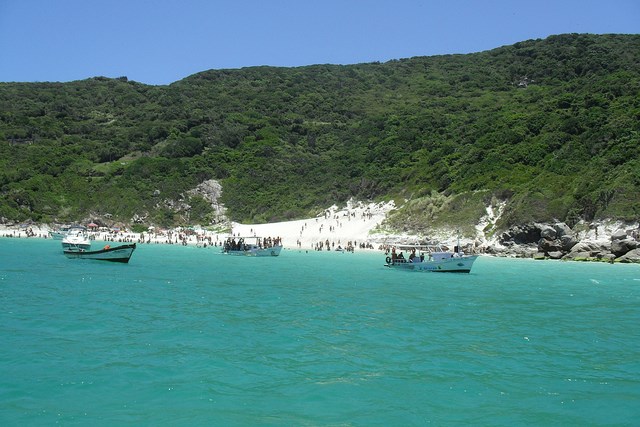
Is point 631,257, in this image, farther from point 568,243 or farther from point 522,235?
point 522,235

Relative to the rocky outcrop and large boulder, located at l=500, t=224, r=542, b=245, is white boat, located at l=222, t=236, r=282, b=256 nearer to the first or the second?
the rocky outcrop

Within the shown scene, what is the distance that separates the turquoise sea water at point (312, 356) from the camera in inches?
405

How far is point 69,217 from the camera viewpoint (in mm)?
83062

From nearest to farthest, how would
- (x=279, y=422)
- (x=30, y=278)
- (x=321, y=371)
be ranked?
(x=279, y=422) < (x=321, y=371) < (x=30, y=278)

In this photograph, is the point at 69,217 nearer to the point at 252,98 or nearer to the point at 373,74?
the point at 252,98

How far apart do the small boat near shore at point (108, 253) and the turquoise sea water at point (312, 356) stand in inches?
495

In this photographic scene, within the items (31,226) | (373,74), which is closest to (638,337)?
(31,226)

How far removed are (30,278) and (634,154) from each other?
50.3 meters

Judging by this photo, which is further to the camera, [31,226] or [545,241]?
[31,226]

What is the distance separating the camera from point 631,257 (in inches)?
1714

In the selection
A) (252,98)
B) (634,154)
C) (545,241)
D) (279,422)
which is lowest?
(279,422)

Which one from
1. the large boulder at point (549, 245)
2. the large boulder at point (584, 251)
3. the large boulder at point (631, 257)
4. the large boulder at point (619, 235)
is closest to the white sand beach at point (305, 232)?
the large boulder at point (549, 245)

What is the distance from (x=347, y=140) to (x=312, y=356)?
89547 millimetres

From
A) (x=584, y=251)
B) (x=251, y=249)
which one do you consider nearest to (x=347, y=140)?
(x=251, y=249)
